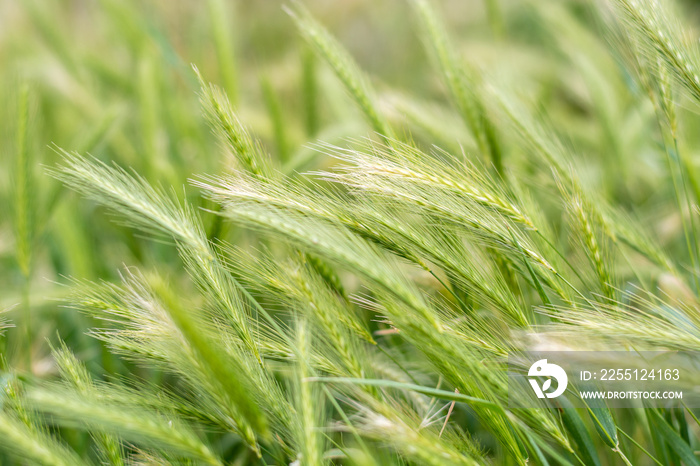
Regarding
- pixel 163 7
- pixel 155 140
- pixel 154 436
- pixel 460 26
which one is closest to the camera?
pixel 154 436

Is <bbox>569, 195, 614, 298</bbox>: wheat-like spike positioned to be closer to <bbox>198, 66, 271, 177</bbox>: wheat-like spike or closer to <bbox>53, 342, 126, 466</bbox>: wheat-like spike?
<bbox>198, 66, 271, 177</bbox>: wheat-like spike

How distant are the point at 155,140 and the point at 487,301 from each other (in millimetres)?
1025

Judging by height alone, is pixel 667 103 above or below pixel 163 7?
above

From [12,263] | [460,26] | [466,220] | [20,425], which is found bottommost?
[12,263]

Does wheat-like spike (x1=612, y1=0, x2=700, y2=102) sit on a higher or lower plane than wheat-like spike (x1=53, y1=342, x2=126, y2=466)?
higher

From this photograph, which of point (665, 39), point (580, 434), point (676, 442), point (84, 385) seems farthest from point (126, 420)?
point (665, 39)

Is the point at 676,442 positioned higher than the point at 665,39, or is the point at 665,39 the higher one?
the point at 665,39

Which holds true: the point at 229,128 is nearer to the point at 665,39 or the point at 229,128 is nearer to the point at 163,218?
the point at 163,218

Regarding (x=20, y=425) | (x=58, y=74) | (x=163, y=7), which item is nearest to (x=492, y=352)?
(x=20, y=425)

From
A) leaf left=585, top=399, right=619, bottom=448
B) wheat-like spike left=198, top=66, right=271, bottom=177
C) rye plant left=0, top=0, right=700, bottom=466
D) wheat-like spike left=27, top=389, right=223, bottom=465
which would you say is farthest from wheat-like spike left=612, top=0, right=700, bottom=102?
wheat-like spike left=27, top=389, right=223, bottom=465

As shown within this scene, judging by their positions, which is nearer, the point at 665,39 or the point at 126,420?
the point at 126,420

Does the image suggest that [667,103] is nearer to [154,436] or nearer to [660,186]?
[660,186]

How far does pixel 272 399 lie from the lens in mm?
631

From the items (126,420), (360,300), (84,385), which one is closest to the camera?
(126,420)
